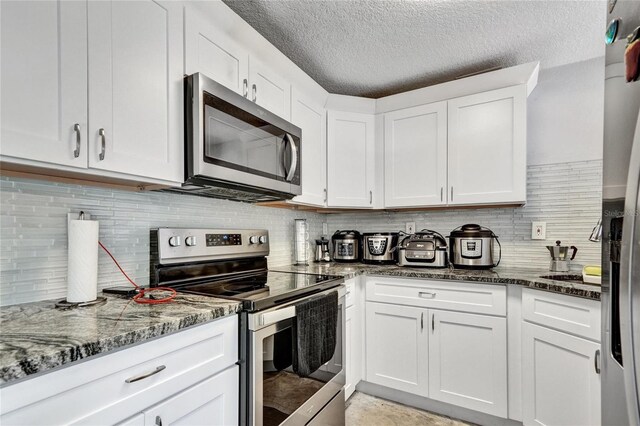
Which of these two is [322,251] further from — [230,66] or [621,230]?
[621,230]

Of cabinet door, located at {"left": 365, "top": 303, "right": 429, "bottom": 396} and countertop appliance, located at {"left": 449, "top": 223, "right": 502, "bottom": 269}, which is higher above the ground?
countertop appliance, located at {"left": 449, "top": 223, "right": 502, "bottom": 269}

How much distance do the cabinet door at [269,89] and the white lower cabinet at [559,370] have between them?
1.76m

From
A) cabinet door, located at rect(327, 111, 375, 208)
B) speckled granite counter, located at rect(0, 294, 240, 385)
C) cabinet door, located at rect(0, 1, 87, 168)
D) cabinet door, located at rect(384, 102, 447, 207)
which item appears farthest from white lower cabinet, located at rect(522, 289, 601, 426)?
cabinet door, located at rect(0, 1, 87, 168)

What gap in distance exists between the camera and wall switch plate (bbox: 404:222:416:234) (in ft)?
8.97

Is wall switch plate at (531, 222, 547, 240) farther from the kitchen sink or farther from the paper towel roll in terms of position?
the paper towel roll

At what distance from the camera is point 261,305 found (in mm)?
1244

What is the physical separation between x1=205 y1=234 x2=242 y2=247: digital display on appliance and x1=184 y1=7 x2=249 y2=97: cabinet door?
30.1 inches

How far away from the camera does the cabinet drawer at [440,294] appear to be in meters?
1.92

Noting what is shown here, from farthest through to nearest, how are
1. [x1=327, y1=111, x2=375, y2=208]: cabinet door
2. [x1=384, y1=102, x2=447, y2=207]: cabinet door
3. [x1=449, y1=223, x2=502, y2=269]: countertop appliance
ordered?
[x1=327, y1=111, x2=375, y2=208]: cabinet door < [x1=384, y1=102, x2=447, y2=207]: cabinet door < [x1=449, y1=223, x2=502, y2=269]: countertop appliance

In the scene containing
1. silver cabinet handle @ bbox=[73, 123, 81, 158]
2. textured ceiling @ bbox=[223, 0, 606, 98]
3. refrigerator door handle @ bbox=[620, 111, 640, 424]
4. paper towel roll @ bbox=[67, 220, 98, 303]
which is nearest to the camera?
refrigerator door handle @ bbox=[620, 111, 640, 424]

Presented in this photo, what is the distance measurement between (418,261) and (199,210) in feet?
5.07

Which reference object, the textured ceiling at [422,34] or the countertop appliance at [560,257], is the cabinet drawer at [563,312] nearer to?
the countertop appliance at [560,257]

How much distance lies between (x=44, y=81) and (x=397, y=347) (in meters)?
2.21

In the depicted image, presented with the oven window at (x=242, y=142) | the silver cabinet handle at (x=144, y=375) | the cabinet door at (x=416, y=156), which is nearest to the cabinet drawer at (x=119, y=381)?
the silver cabinet handle at (x=144, y=375)
